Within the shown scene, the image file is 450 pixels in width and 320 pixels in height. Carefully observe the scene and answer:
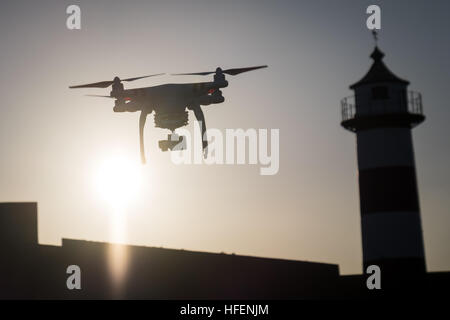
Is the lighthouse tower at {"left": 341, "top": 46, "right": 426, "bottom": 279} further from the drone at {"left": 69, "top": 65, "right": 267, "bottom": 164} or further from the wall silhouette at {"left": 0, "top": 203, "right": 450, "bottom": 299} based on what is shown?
the drone at {"left": 69, "top": 65, "right": 267, "bottom": 164}

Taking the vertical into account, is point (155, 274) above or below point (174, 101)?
below

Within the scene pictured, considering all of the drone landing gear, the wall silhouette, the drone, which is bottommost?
Result: the wall silhouette

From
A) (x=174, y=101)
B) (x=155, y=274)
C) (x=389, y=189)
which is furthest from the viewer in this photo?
(x=389, y=189)

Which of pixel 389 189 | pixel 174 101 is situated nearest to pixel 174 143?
pixel 174 101

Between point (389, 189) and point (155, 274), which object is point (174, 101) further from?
point (389, 189)

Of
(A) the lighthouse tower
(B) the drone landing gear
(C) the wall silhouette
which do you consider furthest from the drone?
(A) the lighthouse tower

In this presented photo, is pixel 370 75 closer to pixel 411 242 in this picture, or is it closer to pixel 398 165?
pixel 398 165

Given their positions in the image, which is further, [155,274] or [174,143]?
[155,274]
